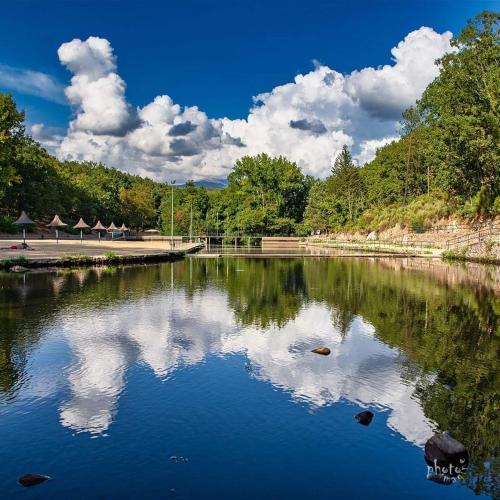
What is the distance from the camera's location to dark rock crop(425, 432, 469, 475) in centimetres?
841

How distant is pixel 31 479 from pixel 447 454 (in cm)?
712

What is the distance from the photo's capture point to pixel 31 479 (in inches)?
297

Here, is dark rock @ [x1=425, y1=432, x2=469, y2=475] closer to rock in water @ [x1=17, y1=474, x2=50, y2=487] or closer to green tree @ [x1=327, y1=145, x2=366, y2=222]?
rock in water @ [x1=17, y1=474, x2=50, y2=487]

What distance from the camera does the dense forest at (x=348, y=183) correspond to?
162ft

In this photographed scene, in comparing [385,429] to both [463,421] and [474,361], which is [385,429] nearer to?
[463,421]

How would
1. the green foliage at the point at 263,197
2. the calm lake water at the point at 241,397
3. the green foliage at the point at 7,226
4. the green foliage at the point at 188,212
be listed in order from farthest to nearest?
1. the green foliage at the point at 188,212
2. the green foliage at the point at 263,197
3. the green foliage at the point at 7,226
4. the calm lake water at the point at 241,397

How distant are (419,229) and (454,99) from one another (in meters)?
24.5

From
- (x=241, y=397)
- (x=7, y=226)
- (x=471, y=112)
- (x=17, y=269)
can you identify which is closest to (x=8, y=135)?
(x=7, y=226)

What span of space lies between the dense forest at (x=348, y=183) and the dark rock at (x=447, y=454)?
4243 cm

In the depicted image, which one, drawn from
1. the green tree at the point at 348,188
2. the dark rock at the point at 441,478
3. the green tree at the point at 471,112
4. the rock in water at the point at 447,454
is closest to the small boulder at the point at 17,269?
the rock in water at the point at 447,454

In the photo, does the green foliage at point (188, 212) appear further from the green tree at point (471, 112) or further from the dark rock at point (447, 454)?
the dark rock at point (447, 454)

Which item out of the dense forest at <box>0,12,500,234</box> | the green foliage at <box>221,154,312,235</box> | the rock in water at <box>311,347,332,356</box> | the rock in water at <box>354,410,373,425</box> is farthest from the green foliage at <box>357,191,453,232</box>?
the rock in water at <box>354,410,373,425</box>

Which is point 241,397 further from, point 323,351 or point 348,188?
point 348,188

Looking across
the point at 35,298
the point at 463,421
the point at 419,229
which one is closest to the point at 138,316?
the point at 35,298
